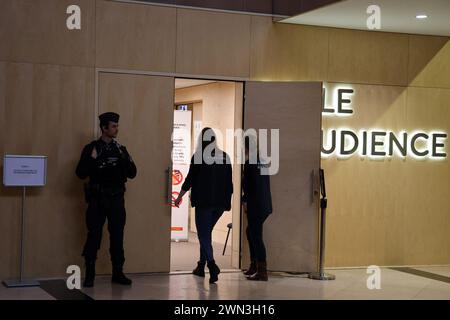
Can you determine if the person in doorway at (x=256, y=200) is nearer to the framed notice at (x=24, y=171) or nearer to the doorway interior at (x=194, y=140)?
the doorway interior at (x=194, y=140)

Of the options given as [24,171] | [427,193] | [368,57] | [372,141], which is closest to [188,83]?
[368,57]

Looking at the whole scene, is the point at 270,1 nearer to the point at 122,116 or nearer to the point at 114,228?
the point at 122,116

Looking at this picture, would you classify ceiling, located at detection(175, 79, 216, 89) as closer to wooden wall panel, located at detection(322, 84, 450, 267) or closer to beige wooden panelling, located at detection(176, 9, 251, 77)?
beige wooden panelling, located at detection(176, 9, 251, 77)

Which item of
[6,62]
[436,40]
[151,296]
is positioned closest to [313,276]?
[151,296]

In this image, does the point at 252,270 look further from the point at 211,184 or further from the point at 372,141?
the point at 372,141

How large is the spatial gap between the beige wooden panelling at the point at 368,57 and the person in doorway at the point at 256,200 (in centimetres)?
166

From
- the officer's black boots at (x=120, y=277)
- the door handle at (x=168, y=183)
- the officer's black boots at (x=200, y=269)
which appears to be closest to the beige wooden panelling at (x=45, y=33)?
the door handle at (x=168, y=183)

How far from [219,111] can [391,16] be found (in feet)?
12.3

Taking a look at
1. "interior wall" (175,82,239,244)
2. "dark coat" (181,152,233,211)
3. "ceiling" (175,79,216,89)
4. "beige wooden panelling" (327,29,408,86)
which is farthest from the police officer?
"ceiling" (175,79,216,89)

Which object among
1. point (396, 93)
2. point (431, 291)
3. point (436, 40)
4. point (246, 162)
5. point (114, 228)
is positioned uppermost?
point (436, 40)

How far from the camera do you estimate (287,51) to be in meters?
9.57

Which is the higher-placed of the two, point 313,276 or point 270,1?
point 270,1
